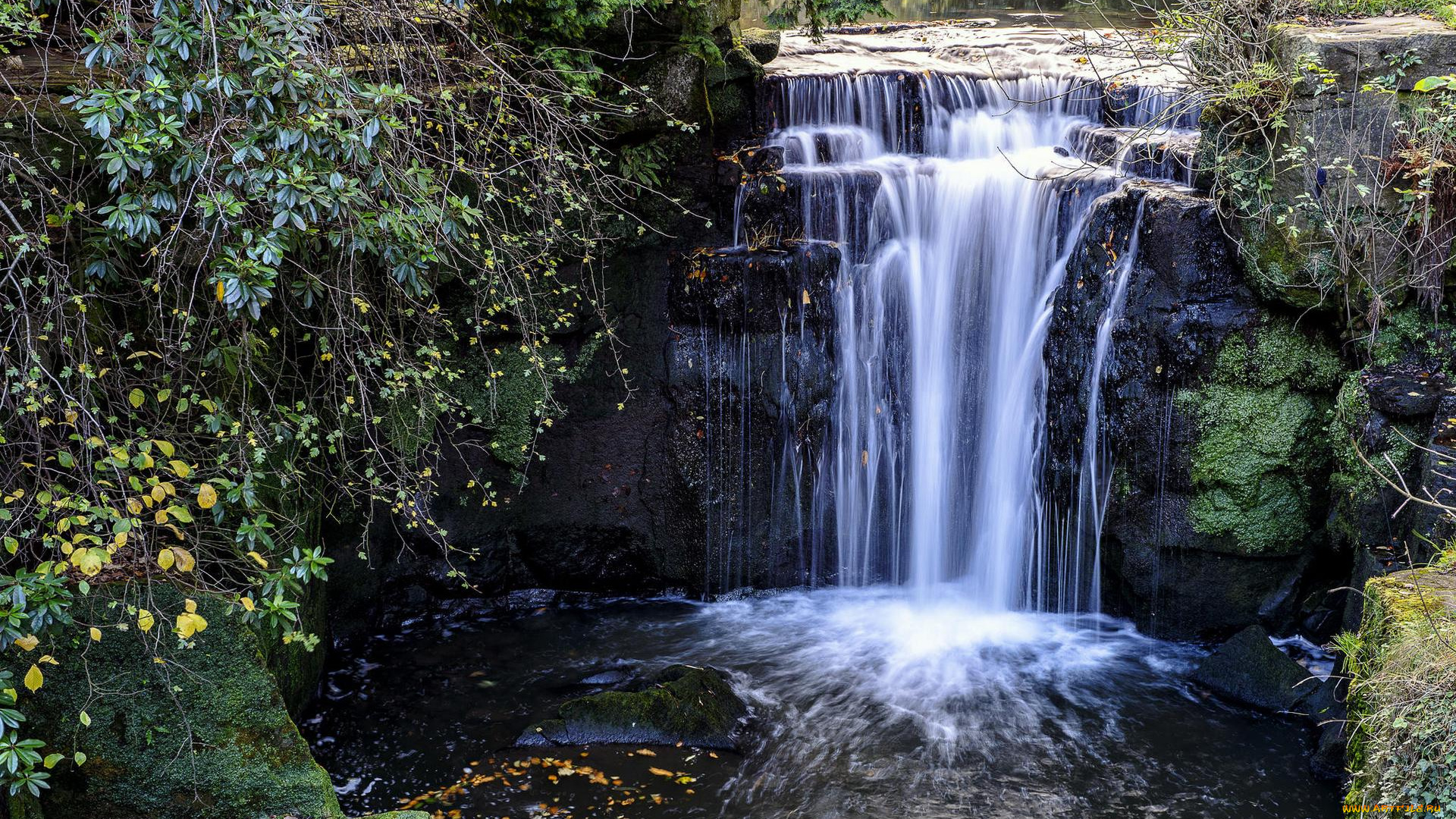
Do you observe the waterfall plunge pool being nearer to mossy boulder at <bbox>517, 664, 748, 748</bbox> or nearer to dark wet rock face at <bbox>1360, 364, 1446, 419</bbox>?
mossy boulder at <bbox>517, 664, 748, 748</bbox>

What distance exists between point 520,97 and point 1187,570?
5621mm

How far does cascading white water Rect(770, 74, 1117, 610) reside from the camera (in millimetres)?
7957

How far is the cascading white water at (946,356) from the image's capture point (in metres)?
7.96

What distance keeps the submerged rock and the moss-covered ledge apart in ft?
5.56

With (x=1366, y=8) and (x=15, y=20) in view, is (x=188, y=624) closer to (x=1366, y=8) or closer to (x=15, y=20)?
(x=15, y=20)

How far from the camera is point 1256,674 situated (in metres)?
6.74

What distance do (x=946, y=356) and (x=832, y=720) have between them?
301cm

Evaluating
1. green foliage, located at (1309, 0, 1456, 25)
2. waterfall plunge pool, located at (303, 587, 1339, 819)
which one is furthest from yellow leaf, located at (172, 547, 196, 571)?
green foliage, located at (1309, 0, 1456, 25)

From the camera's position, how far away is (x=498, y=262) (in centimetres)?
603

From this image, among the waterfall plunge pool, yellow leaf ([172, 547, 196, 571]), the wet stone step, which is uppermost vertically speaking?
the wet stone step

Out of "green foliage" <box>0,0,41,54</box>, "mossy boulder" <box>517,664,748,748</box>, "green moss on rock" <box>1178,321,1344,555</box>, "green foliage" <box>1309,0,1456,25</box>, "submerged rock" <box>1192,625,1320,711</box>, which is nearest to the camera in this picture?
"green foliage" <box>0,0,41,54</box>

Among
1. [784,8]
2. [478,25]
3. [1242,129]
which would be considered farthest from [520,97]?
[1242,129]

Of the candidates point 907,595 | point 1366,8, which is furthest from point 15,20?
point 1366,8

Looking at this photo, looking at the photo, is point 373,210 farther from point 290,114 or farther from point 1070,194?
point 1070,194
